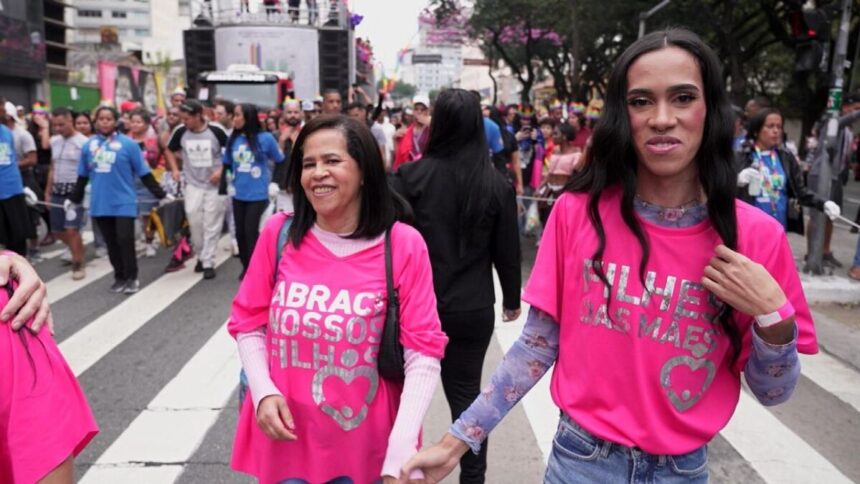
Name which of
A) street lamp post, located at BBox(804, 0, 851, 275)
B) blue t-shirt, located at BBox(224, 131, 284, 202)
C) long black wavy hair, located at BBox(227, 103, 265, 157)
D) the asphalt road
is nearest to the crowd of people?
the asphalt road

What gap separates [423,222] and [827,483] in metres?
2.44

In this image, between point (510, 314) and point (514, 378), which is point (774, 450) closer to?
point (510, 314)

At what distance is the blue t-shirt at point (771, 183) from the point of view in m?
5.69

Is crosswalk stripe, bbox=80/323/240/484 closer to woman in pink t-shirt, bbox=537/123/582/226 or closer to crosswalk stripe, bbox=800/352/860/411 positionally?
crosswalk stripe, bbox=800/352/860/411

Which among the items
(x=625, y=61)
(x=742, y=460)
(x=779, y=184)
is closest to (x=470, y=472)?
(x=742, y=460)

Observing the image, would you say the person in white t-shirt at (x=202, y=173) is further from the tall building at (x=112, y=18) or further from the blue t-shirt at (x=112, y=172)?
the tall building at (x=112, y=18)

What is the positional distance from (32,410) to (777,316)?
61.7 inches

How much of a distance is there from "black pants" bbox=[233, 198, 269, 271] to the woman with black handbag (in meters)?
4.62

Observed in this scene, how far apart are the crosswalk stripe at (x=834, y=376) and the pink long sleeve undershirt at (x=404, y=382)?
348cm

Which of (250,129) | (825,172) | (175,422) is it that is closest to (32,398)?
(175,422)

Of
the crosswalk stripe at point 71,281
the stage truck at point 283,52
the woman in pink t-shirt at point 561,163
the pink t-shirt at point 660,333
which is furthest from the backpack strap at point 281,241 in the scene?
the stage truck at point 283,52

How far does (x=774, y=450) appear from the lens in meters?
3.93

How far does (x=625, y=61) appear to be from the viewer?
1.72 m

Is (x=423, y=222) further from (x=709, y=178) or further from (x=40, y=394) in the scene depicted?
(x=40, y=394)
